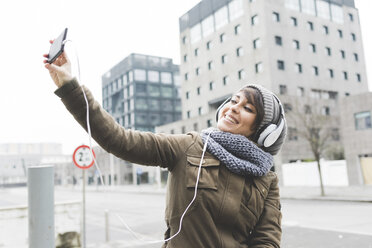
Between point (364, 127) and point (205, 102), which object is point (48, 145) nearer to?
point (205, 102)

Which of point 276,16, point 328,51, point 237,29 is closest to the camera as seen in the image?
point 276,16

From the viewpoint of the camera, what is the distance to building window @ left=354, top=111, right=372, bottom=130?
26.5m

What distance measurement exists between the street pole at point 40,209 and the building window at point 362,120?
91.4ft

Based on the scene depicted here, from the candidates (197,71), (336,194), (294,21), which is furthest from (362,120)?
(197,71)

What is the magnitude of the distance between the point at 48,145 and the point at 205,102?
97.1 metres

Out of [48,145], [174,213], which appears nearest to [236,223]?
[174,213]

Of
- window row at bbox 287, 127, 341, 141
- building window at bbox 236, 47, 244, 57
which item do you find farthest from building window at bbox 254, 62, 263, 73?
window row at bbox 287, 127, 341, 141

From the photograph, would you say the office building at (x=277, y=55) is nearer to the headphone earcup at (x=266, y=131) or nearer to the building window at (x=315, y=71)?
the building window at (x=315, y=71)

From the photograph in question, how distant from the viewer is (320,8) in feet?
148

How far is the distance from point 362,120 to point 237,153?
93.6 feet

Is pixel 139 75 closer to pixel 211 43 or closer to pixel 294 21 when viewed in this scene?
pixel 211 43

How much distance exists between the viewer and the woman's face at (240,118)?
1.89 metres


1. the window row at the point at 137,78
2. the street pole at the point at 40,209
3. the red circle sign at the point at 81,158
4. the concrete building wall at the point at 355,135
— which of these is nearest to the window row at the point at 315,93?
the concrete building wall at the point at 355,135

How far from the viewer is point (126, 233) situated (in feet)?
33.6
